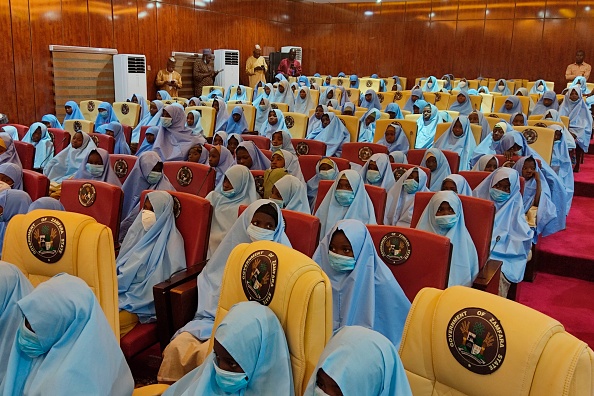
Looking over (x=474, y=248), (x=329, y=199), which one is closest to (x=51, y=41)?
(x=329, y=199)

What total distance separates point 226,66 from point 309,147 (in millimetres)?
7395

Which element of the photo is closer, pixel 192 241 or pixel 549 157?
pixel 192 241

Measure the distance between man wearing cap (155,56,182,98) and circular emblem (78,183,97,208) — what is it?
7837 millimetres

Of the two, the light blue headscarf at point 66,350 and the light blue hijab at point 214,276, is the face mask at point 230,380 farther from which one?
the light blue hijab at point 214,276

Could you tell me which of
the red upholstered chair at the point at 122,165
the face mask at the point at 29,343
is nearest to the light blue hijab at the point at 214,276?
the face mask at the point at 29,343

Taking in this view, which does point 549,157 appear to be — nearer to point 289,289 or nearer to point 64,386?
point 289,289

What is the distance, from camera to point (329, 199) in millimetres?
3535

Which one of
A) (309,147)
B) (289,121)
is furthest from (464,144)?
(289,121)

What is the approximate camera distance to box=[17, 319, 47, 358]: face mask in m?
1.66

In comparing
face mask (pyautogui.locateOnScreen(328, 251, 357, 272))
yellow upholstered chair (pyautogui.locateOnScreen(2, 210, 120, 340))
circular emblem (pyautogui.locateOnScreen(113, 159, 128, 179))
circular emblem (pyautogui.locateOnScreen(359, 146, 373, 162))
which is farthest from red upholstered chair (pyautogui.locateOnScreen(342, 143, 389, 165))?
yellow upholstered chair (pyautogui.locateOnScreen(2, 210, 120, 340))

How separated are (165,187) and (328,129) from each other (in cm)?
324

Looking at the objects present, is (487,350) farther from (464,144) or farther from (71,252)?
(464,144)

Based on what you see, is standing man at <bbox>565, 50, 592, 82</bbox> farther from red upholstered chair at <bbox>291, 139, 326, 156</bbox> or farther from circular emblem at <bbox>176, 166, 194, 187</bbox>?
circular emblem at <bbox>176, 166, 194, 187</bbox>

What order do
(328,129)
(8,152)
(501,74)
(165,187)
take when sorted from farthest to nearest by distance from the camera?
1. (501,74)
2. (328,129)
3. (8,152)
4. (165,187)
